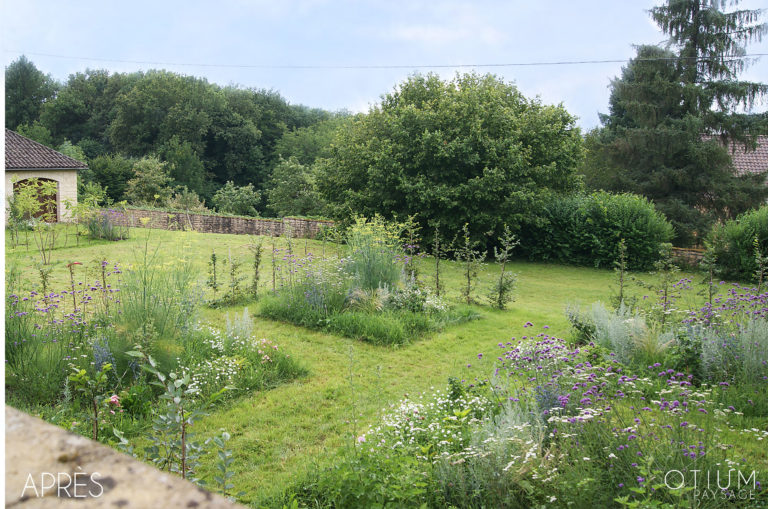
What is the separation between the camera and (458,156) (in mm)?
15031

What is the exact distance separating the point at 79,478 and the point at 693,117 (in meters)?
23.8

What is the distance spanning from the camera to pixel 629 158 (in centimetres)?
2273

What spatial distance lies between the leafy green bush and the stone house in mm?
21064

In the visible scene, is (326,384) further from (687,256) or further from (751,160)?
(751,160)

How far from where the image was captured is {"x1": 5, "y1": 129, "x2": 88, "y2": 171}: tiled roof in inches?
834

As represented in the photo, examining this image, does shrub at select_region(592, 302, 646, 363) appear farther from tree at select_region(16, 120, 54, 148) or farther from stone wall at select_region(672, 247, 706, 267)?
tree at select_region(16, 120, 54, 148)

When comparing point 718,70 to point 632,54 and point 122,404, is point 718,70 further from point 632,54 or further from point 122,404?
point 122,404

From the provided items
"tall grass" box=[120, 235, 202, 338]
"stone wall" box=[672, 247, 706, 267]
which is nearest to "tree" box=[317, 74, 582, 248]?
"stone wall" box=[672, 247, 706, 267]

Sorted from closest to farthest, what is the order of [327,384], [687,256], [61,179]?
[327,384] < [687,256] < [61,179]

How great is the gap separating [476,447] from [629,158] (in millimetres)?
22211

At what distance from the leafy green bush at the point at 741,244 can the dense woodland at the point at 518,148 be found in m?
4.46

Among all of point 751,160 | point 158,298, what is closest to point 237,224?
point 158,298

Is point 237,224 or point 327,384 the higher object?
point 237,224

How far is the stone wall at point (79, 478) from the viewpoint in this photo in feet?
1.61
